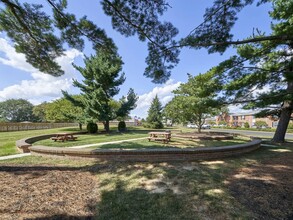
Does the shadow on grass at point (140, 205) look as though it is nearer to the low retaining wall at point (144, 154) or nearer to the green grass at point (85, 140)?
the low retaining wall at point (144, 154)

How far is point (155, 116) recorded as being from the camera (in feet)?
A: 105

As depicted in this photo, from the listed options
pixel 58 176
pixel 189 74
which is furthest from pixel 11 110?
pixel 58 176

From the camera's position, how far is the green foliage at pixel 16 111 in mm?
72812

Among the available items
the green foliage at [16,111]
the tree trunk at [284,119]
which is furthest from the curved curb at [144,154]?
the green foliage at [16,111]

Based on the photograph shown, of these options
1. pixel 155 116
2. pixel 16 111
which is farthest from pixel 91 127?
pixel 16 111

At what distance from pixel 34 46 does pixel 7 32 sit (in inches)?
35.4

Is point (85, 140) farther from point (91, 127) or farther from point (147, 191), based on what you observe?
point (147, 191)

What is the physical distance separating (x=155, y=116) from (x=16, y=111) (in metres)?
70.4

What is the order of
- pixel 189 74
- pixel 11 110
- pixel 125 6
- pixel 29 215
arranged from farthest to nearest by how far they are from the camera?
pixel 11 110 → pixel 189 74 → pixel 125 6 → pixel 29 215

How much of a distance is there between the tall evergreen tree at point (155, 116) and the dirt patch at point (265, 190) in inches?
1013

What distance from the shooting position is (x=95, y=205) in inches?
134

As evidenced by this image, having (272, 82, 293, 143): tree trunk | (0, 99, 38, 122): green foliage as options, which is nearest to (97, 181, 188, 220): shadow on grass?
(272, 82, 293, 143): tree trunk

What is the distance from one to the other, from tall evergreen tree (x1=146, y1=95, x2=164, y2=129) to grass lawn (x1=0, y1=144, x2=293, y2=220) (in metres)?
25.6

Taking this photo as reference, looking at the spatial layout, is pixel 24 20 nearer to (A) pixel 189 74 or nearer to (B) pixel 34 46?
(B) pixel 34 46
